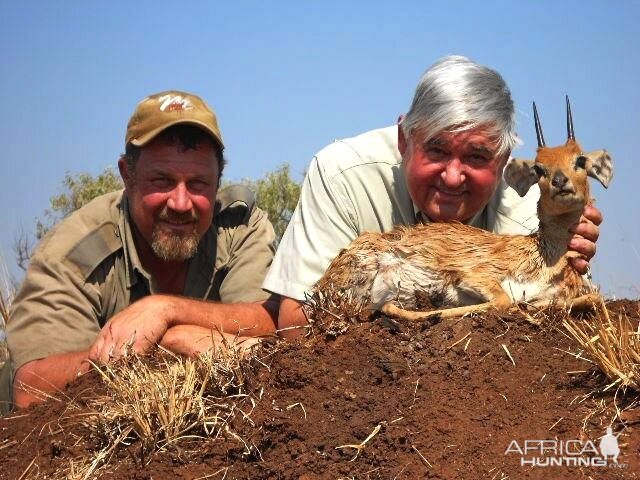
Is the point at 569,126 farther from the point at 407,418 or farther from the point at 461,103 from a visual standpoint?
the point at 407,418

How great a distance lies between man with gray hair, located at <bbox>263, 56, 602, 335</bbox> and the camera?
568 cm

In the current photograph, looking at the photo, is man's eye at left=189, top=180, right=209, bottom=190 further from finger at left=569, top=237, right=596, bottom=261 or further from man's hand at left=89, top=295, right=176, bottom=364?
finger at left=569, top=237, right=596, bottom=261

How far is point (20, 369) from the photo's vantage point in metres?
6.23

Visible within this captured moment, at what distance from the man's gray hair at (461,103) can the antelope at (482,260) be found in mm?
236

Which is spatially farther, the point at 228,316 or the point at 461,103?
the point at 228,316

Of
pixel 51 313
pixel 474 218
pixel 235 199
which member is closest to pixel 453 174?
pixel 474 218

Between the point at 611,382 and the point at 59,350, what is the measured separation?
378cm

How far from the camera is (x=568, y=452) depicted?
3791 millimetres

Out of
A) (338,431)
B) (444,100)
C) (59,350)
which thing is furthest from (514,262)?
(59,350)

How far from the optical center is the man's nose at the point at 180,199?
6.83m

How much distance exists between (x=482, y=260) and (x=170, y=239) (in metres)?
2.51

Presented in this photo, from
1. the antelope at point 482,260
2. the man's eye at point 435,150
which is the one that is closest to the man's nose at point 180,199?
the antelope at point 482,260

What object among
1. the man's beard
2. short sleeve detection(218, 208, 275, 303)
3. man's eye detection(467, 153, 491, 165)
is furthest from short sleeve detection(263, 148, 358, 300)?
man's eye detection(467, 153, 491, 165)

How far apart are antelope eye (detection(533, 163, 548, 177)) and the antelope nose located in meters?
0.11
